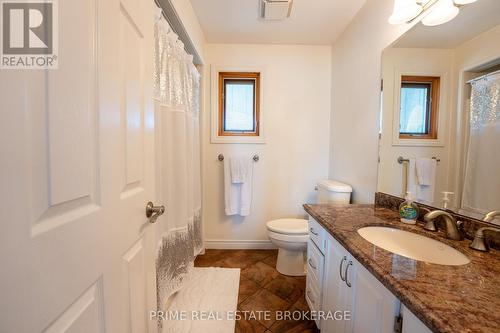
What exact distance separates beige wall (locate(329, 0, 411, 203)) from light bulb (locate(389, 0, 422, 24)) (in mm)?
85

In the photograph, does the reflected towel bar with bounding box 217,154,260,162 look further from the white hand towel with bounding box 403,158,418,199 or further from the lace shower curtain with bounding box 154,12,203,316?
the white hand towel with bounding box 403,158,418,199

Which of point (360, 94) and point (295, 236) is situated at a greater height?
point (360, 94)

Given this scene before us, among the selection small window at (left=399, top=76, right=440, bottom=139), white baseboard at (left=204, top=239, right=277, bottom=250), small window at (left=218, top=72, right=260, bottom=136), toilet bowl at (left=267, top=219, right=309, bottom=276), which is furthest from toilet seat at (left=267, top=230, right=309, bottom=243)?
small window at (left=218, top=72, right=260, bottom=136)

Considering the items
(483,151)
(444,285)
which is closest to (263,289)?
(444,285)

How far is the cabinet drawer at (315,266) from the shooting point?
3.98 ft

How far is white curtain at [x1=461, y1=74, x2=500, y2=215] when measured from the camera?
0.84 metres

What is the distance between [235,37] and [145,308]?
2.35m

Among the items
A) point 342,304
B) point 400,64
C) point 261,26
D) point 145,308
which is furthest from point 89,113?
point 261,26

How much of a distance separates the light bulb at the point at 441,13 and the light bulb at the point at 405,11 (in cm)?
7

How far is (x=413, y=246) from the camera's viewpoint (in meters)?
0.98

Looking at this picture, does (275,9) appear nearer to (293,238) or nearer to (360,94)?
(360,94)

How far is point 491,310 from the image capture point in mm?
505

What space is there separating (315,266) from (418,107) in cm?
111

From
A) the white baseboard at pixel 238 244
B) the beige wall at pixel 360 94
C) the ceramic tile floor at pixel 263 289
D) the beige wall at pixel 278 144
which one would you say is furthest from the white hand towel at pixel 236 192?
the beige wall at pixel 360 94
